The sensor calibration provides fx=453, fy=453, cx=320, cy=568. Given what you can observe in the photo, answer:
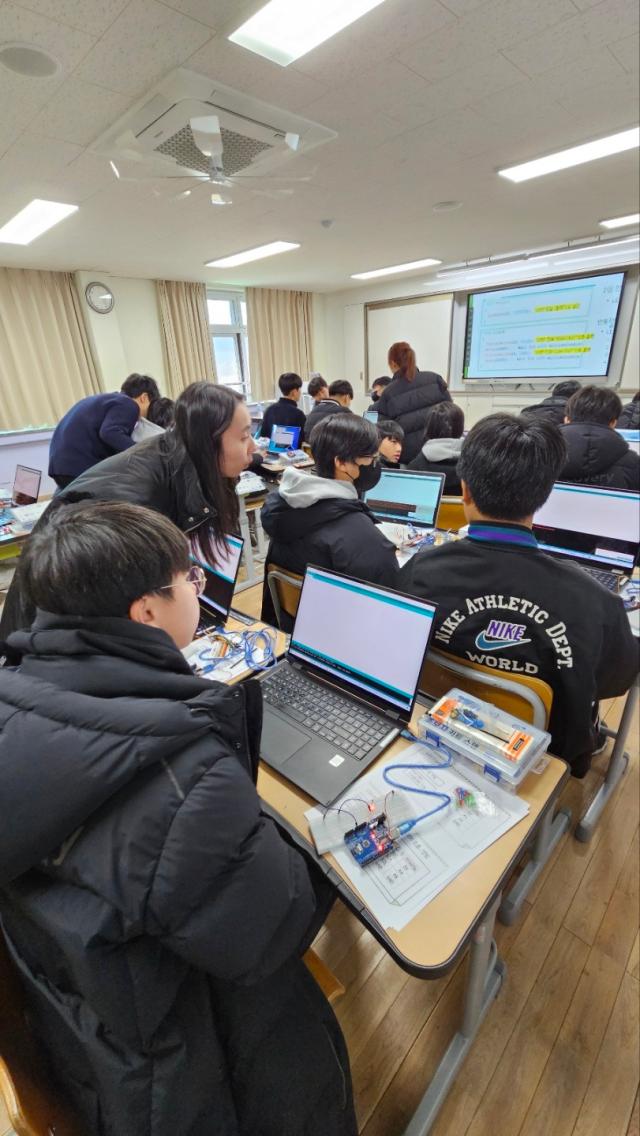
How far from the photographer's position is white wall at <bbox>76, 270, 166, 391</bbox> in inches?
221

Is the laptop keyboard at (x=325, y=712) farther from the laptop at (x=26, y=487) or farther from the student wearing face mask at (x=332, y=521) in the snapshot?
the laptop at (x=26, y=487)

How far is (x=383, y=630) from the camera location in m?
1.09

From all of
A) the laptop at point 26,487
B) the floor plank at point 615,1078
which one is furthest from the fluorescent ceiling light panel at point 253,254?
the floor plank at point 615,1078

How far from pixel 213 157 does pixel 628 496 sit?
2.44 m

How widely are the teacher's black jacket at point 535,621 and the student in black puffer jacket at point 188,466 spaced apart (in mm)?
695

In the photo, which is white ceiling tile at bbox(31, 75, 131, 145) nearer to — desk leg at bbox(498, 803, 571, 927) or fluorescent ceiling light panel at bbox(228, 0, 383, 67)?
fluorescent ceiling light panel at bbox(228, 0, 383, 67)

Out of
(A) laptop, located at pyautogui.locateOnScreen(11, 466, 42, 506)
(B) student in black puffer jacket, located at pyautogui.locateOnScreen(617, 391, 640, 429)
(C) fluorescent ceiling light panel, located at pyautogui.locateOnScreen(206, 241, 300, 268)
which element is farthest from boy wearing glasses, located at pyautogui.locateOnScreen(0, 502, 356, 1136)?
(C) fluorescent ceiling light panel, located at pyautogui.locateOnScreen(206, 241, 300, 268)

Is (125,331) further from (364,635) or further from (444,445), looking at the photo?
(364,635)

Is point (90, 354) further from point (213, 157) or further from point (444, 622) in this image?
point (444, 622)

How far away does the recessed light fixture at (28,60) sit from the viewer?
1606mm

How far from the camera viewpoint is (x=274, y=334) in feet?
24.7

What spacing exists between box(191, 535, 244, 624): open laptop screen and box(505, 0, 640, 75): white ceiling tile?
2.24 metres

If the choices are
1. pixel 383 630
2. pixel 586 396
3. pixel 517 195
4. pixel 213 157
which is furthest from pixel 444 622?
pixel 517 195

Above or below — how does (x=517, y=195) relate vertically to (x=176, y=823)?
above
